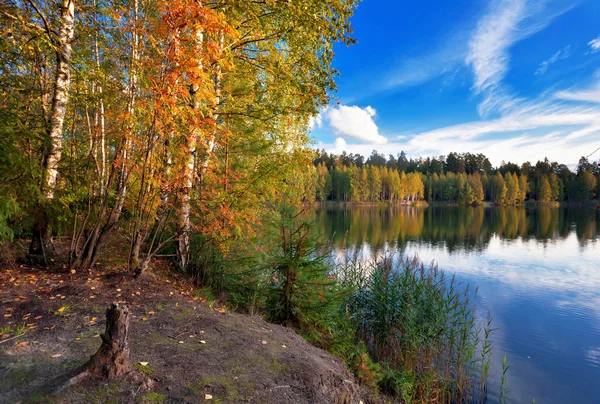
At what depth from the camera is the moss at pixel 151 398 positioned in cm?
265

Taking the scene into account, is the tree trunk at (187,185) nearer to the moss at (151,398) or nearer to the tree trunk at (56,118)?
the tree trunk at (56,118)

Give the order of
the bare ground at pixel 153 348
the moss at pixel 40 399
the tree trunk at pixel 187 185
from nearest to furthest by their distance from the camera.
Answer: the moss at pixel 40 399, the bare ground at pixel 153 348, the tree trunk at pixel 187 185

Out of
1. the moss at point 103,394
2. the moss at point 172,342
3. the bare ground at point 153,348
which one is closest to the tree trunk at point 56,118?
the bare ground at point 153,348

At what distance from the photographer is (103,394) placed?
263 cm

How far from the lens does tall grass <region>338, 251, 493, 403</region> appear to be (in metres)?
6.20

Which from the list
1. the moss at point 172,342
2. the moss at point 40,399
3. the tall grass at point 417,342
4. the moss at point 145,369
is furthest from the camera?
the tall grass at point 417,342

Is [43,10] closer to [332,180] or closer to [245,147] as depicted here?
[245,147]

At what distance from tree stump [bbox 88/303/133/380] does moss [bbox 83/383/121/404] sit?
0.30 feet

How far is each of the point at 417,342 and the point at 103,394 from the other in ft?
21.0

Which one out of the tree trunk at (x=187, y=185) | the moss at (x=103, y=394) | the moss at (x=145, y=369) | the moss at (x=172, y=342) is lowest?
the moss at (x=172, y=342)

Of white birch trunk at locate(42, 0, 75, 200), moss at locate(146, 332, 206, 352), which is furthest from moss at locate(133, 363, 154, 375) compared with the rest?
white birch trunk at locate(42, 0, 75, 200)

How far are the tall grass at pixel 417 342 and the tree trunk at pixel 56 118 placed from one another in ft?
→ 21.5

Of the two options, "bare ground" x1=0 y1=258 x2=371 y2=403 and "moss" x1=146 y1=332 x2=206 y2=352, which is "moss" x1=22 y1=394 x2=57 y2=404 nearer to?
"bare ground" x1=0 y1=258 x2=371 y2=403

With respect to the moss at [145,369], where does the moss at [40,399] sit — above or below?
above
